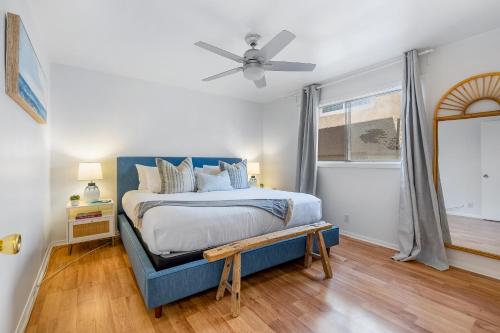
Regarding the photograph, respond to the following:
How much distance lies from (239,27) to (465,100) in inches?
97.6

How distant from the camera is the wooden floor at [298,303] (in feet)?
5.22

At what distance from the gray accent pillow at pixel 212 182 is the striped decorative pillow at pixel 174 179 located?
0.11 meters

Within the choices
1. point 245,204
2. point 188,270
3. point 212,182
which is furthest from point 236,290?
point 212,182

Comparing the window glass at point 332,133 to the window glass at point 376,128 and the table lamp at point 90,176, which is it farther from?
the table lamp at point 90,176

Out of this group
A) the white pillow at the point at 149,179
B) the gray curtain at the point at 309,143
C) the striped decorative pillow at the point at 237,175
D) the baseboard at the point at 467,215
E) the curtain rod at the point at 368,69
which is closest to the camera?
the baseboard at the point at 467,215

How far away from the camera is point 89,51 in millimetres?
2723

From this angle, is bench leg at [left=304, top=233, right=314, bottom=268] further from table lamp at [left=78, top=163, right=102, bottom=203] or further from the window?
table lamp at [left=78, top=163, right=102, bottom=203]

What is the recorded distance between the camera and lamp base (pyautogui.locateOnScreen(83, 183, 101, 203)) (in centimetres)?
301

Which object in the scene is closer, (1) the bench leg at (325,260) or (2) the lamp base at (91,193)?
(1) the bench leg at (325,260)

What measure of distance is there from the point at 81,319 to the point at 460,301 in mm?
2945

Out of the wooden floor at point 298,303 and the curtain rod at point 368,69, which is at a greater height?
the curtain rod at point 368,69


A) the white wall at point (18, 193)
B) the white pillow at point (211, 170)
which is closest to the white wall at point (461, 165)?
the white pillow at point (211, 170)

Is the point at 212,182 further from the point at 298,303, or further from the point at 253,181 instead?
the point at 298,303

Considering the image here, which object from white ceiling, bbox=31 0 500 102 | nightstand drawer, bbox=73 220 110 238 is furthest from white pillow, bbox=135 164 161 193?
white ceiling, bbox=31 0 500 102
